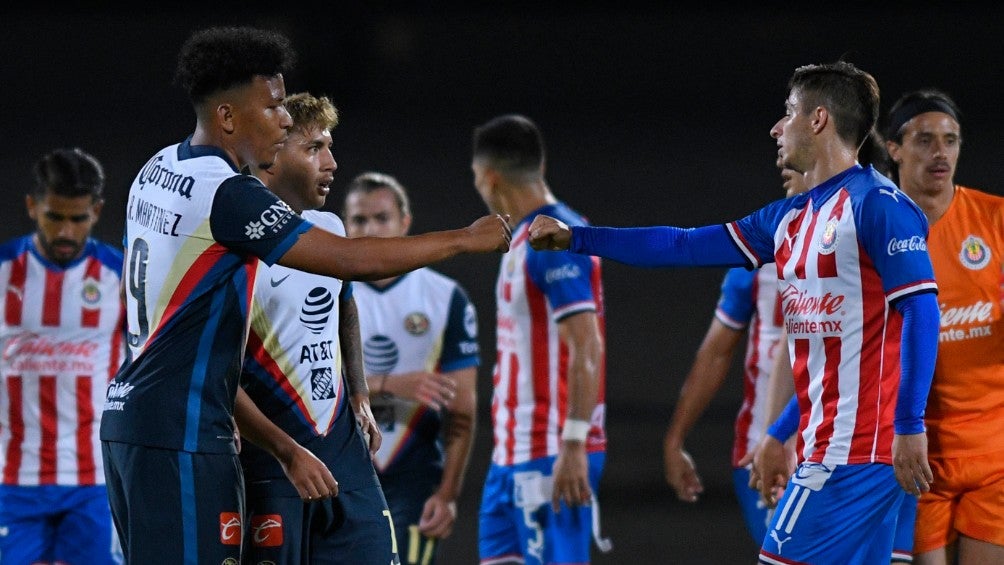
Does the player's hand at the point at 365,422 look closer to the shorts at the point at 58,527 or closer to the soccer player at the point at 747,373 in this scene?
the soccer player at the point at 747,373

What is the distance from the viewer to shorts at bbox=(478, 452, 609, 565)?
5.48 metres

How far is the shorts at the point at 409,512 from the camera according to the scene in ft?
18.6

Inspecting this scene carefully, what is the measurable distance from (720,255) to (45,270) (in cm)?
338

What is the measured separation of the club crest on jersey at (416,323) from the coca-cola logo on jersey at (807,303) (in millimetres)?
2314

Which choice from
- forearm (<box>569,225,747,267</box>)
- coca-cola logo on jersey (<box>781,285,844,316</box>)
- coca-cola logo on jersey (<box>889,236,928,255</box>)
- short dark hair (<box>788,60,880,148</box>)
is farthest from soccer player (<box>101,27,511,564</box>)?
short dark hair (<box>788,60,880,148</box>)

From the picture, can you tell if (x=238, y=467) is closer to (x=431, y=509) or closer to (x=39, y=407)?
(x=431, y=509)

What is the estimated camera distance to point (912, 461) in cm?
340

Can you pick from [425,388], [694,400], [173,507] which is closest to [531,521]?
[425,388]

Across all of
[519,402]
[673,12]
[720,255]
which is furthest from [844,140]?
[673,12]

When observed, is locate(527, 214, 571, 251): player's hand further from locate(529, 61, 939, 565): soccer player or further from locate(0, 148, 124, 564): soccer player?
locate(0, 148, 124, 564): soccer player

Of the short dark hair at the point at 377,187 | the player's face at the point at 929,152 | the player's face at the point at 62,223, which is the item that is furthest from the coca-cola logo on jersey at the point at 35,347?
the player's face at the point at 929,152

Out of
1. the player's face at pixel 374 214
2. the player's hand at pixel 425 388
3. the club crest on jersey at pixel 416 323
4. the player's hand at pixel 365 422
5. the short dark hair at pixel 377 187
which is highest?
the short dark hair at pixel 377 187

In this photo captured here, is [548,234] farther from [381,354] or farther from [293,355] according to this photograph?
[381,354]

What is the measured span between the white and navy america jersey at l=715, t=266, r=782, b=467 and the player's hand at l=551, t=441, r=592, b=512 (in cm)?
74
